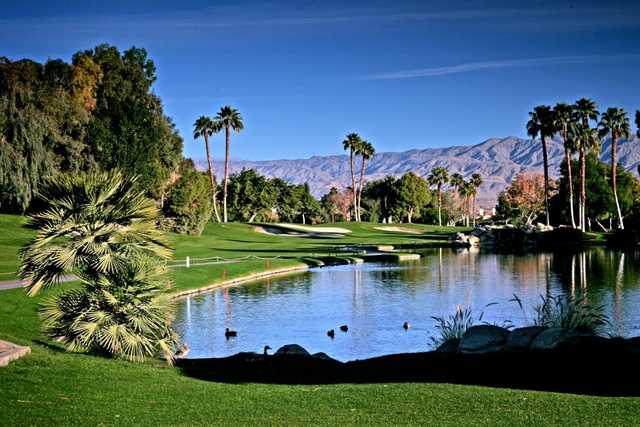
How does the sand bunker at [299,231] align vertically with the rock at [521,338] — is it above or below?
above

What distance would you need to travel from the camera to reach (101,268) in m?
18.0

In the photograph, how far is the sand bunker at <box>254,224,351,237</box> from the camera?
290 ft

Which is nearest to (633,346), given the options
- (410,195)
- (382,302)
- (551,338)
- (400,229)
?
(551,338)

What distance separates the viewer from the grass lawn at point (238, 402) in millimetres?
10984

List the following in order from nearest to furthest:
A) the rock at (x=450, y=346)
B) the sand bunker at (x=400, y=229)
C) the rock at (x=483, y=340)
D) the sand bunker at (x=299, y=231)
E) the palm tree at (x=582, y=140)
Result: the rock at (x=483, y=340)
the rock at (x=450, y=346)
the palm tree at (x=582, y=140)
the sand bunker at (x=299, y=231)
the sand bunker at (x=400, y=229)

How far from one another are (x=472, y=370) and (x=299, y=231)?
75281mm

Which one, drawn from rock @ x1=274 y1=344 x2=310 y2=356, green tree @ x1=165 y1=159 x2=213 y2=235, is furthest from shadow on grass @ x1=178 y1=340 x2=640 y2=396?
green tree @ x1=165 y1=159 x2=213 y2=235

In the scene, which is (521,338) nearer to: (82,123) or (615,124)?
(82,123)

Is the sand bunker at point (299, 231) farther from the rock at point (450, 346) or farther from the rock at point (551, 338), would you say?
the rock at point (551, 338)

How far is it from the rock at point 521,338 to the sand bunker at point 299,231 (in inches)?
2718

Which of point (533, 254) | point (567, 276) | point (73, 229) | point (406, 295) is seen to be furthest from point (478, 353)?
point (533, 254)

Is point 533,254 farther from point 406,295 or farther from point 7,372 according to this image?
point 7,372

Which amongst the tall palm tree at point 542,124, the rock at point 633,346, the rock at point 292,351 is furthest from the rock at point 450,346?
the tall palm tree at point 542,124

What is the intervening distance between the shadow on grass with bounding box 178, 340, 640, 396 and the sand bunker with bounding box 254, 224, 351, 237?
69351 mm
